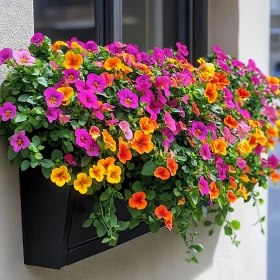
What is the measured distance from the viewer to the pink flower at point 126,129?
1.78 metres

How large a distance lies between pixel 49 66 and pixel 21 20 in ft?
0.58

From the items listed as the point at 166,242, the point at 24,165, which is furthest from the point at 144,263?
Answer: the point at 24,165

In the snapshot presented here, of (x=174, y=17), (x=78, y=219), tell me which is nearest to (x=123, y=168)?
(x=78, y=219)

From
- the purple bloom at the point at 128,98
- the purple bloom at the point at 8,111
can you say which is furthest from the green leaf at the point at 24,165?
the purple bloom at the point at 128,98

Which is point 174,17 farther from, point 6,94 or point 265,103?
point 6,94

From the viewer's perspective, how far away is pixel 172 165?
6.02 ft

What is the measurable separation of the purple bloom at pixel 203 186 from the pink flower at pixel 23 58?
0.66 metres

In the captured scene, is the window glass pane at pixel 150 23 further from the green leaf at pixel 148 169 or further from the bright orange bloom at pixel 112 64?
the green leaf at pixel 148 169

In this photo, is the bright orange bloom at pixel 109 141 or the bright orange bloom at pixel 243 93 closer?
the bright orange bloom at pixel 109 141

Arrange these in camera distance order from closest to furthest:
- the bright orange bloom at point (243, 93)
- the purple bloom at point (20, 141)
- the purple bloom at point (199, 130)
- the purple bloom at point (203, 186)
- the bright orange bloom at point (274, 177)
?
the purple bloom at point (20, 141)
the purple bloom at point (203, 186)
the purple bloom at point (199, 130)
the bright orange bloom at point (243, 93)
the bright orange bloom at point (274, 177)

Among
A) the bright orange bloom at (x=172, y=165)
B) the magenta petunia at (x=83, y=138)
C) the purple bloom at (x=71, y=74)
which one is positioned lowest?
the bright orange bloom at (x=172, y=165)

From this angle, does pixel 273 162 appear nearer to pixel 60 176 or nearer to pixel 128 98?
pixel 128 98

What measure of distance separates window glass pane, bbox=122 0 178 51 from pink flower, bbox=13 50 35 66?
1.04m

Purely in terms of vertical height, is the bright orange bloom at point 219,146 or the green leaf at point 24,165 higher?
the green leaf at point 24,165
